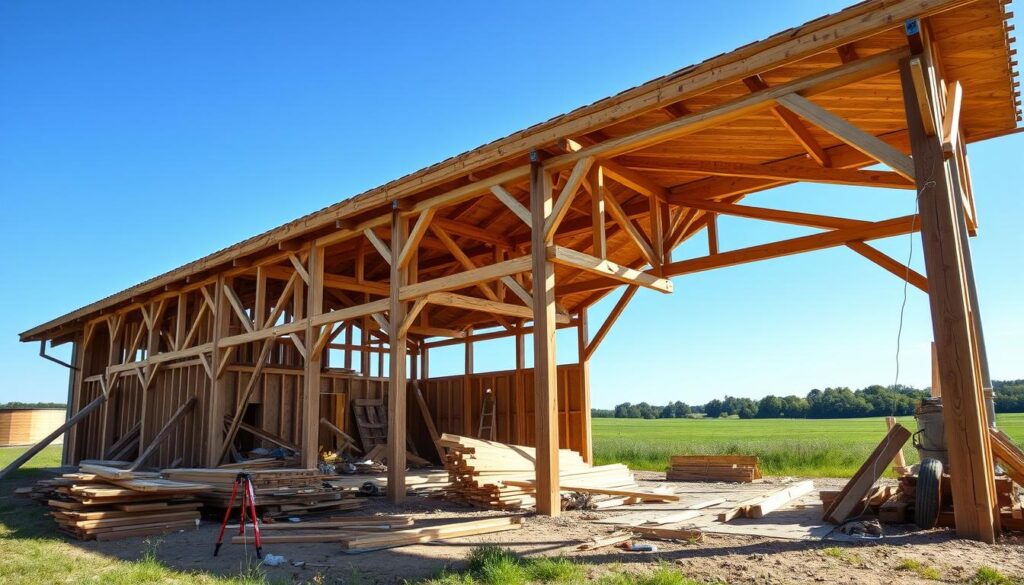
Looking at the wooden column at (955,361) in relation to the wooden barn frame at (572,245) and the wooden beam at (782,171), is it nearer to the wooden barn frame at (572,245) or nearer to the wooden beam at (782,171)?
the wooden barn frame at (572,245)

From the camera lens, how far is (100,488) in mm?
9492

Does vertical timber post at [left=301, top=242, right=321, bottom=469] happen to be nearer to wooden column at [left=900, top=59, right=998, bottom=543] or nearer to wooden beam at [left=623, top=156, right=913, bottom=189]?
wooden beam at [left=623, top=156, right=913, bottom=189]

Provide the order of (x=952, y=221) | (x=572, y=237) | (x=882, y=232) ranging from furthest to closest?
(x=572, y=237) < (x=882, y=232) < (x=952, y=221)

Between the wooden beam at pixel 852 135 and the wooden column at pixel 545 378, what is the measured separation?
136 inches

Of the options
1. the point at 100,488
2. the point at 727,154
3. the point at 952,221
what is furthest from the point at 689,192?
the point at 100,488

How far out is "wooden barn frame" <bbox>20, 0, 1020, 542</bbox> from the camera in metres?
7.00

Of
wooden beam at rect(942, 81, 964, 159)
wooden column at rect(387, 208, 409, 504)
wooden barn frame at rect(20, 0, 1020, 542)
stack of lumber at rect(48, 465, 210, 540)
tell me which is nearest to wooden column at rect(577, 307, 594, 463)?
wooden barn frame at rect(20, 0, 1020, 542)

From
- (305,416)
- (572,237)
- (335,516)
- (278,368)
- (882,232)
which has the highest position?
(572,237)

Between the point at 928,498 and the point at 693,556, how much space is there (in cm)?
268

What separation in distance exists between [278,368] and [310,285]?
177 inches

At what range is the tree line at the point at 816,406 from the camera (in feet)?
203

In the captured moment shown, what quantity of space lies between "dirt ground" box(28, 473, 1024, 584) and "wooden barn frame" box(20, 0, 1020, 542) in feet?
2.28

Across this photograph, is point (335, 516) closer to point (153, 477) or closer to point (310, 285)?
point (153, 477)

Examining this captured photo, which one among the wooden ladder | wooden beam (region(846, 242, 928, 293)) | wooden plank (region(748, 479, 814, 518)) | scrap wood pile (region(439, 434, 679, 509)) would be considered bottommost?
wooden plank (region(748, 479, 814, 518))
